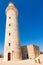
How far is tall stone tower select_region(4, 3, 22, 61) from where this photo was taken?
25.4 m

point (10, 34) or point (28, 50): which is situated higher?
point (10, 34)

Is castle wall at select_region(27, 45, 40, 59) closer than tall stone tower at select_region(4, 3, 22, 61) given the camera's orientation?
No

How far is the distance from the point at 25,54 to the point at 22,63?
11044mm

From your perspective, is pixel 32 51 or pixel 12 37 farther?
pixel 32 51

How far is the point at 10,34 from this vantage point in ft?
88.1

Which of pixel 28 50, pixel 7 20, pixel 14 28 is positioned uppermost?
pixel 7 20

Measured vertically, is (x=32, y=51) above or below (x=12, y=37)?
below

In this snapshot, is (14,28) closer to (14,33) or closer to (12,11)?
(14,33)

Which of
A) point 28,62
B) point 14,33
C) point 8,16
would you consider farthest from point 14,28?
point 28,62

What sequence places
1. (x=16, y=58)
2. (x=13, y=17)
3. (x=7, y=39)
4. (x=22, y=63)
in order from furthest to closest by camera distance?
(x=13, y=17) < (x=7, y=39) < (x=16, y=58) < (x=22, y=63)

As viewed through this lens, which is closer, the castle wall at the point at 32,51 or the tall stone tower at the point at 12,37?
the tall stone tower at the point at 12,37

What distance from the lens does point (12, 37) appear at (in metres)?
26.4

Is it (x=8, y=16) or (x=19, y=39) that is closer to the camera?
(x=19, y=39)

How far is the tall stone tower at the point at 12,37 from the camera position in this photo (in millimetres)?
25391
